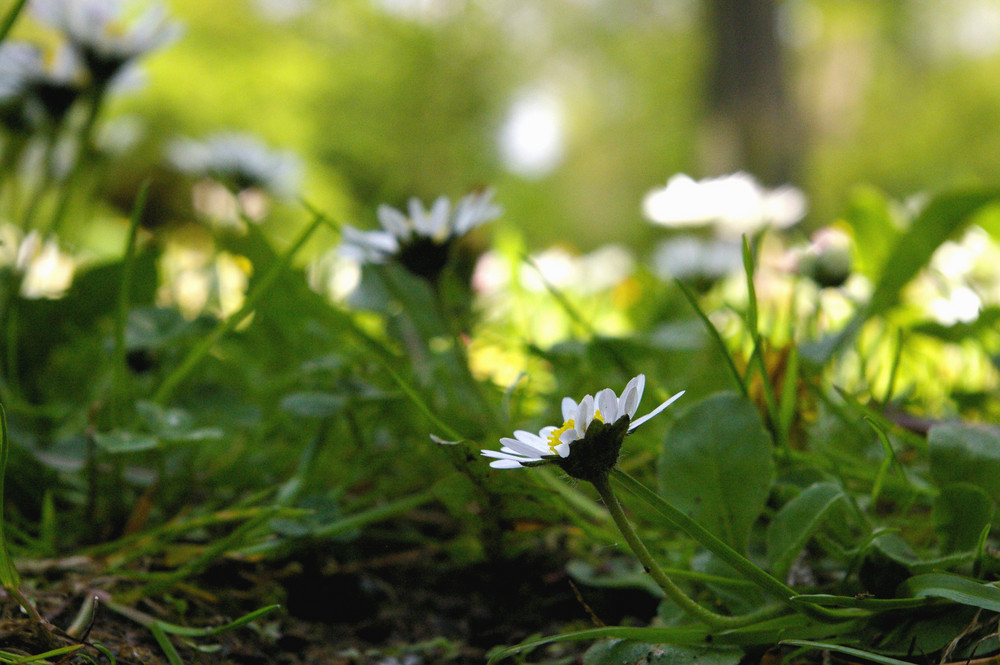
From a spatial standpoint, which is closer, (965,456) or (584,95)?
(965,456)

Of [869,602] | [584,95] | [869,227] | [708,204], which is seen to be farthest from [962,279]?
[584,95]

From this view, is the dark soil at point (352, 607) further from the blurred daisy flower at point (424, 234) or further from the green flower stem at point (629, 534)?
the blurred daisy flower at point (424, 234)

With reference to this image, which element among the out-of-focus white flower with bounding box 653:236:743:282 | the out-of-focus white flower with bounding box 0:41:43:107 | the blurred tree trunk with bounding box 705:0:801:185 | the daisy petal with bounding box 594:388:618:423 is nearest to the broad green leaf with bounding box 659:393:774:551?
the daisy petal with bounding box 594:388:618:423

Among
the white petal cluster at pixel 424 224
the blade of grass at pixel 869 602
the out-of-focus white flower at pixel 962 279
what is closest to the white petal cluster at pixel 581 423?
the blade of grass at pixel 869 602

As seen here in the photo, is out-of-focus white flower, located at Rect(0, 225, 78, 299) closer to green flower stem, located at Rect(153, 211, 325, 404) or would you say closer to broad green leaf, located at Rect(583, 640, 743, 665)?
green flower stem, located at Rect(153, 211, 325, 404)

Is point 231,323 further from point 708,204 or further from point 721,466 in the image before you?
point 708,204
